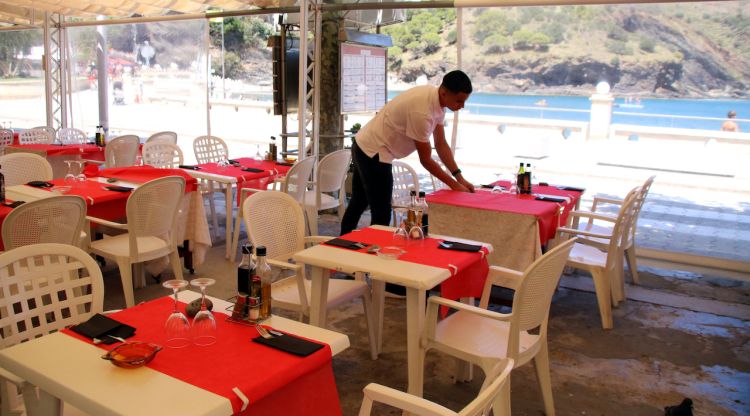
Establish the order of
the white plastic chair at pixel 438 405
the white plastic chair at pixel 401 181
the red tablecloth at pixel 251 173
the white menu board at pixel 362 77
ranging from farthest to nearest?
1. the white menu board at pixel 362 77
2. the white plastic chair at pixel 401 181
3. the red tablecloth at pixel 251 173
4. the white plastic chair at pixel 438 405

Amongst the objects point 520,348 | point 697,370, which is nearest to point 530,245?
point 697,370

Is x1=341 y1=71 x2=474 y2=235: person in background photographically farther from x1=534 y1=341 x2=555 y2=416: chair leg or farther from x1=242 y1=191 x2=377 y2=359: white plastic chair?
x1=534 y1=341 x2=555 y2=416: chair leg

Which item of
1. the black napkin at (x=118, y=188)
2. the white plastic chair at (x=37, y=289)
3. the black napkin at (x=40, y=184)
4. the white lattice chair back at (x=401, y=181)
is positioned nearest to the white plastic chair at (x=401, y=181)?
the white lattice chair back at (x=401, y=181)

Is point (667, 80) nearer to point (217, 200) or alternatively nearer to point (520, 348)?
point (217, 200)

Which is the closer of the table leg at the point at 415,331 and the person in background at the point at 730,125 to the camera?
the table leg at the point at 415,331

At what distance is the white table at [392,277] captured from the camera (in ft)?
9.02

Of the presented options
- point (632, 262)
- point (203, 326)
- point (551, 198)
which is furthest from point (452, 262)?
point (632, 262)

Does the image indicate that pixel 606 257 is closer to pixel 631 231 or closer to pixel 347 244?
pixel 631 231

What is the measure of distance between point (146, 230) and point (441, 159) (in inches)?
81.8

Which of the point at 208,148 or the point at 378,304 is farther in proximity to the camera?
the point at 208,148

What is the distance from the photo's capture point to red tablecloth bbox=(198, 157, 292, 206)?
548cm

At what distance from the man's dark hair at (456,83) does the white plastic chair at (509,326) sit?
1484 millimetres

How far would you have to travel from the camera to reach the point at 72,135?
27.8 ft

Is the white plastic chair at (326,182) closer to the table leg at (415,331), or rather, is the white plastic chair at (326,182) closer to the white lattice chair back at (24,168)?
the white lattice chair back at (24,168)
